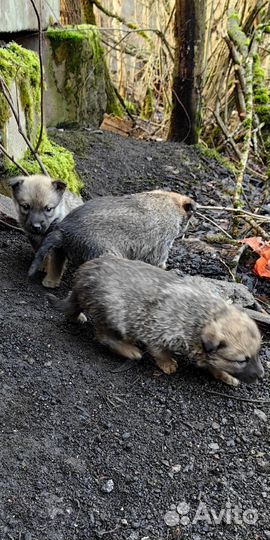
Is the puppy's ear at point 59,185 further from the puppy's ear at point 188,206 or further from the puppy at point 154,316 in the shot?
the puppy at point 154,316

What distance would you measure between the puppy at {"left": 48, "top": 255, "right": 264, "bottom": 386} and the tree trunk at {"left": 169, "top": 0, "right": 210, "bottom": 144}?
5.43m

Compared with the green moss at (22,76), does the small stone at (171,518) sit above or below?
below

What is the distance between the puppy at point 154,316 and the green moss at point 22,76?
269 centimetres

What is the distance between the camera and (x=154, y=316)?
4.22m

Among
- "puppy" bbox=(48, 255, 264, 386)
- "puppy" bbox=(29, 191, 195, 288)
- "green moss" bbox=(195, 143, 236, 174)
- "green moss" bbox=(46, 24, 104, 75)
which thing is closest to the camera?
"puppy" bbox=(48, 255, 264, 386)

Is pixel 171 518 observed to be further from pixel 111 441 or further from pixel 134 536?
pixel 111 441

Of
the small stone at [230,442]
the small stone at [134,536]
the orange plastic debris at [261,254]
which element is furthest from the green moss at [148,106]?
the small stone at [134,536]

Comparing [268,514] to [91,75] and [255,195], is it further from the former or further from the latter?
[91,75]

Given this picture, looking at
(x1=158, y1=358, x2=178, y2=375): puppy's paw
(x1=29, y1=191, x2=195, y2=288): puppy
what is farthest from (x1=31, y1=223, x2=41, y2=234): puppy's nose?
(x1=158, y1=358, x2=178, y2=375): puppy's paw

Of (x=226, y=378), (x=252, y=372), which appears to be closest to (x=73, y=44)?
(x=226, y=378)

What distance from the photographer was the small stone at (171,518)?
315cm

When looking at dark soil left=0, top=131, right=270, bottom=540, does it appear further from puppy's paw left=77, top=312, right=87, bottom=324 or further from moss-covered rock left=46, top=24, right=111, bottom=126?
moss-covered rock left=46, top=24, right=111, bottom=126

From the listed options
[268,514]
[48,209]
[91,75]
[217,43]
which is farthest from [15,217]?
[217,43]

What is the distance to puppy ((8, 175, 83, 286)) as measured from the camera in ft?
17.3
